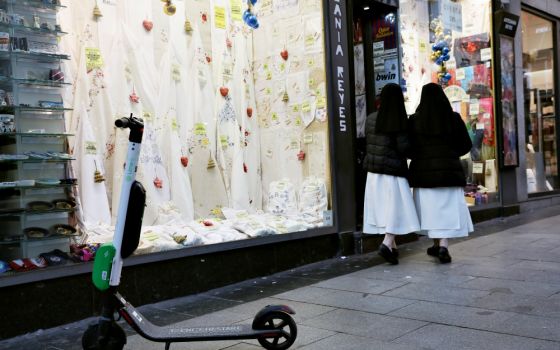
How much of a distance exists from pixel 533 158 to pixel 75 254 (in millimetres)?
9446

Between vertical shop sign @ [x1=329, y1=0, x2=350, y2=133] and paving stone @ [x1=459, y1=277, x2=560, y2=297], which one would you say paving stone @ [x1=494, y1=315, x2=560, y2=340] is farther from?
vertical shop sign @ [x1=329, y1=0, x2=350, y2=133]

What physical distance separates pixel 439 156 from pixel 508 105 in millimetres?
4727

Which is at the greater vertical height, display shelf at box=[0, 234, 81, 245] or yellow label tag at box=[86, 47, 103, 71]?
yellow label tag at box=[86, 47, 103, 71]

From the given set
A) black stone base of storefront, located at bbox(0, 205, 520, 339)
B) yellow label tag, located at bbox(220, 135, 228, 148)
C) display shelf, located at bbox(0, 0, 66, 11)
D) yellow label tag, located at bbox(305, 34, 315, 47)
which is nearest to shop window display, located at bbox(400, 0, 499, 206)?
yellow label tag, located at bbox(305, 34, 315, 47)

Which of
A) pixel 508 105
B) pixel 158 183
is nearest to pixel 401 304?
pixel 158 183

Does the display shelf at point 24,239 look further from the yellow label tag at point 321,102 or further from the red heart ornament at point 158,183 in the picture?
the yellow label tag at point 321,102

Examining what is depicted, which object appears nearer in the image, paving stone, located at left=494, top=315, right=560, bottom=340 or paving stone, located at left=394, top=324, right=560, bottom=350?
paving stone, located at left=394, top=324, right=560, bottom=350

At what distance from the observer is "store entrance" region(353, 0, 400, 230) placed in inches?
291

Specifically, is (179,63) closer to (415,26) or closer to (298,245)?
(298,245)

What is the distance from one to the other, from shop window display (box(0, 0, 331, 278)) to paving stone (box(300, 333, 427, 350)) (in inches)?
81.0

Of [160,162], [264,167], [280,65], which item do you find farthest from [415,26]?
[160,162]

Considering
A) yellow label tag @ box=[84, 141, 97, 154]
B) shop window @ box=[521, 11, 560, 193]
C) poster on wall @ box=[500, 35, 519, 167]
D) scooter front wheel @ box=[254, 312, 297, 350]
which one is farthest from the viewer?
shop window @ box=[521, 11, 560, 193]

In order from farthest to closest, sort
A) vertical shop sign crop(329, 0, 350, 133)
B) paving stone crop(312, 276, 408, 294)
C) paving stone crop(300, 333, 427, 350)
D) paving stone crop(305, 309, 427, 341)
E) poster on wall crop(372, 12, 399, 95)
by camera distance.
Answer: poster on wall crop(372, 12, 399, 95), vertical shop sign crop(329, 0, 350, 133), paving stone crop(312, 276, 408, 294), paving stone crop(305, 309, 427, 341), paving stone crop(300, 333, 427, 350)

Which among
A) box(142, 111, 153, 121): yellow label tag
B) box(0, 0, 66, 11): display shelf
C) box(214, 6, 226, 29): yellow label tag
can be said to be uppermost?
box(214, 6, 226, 29): yellow label tag
